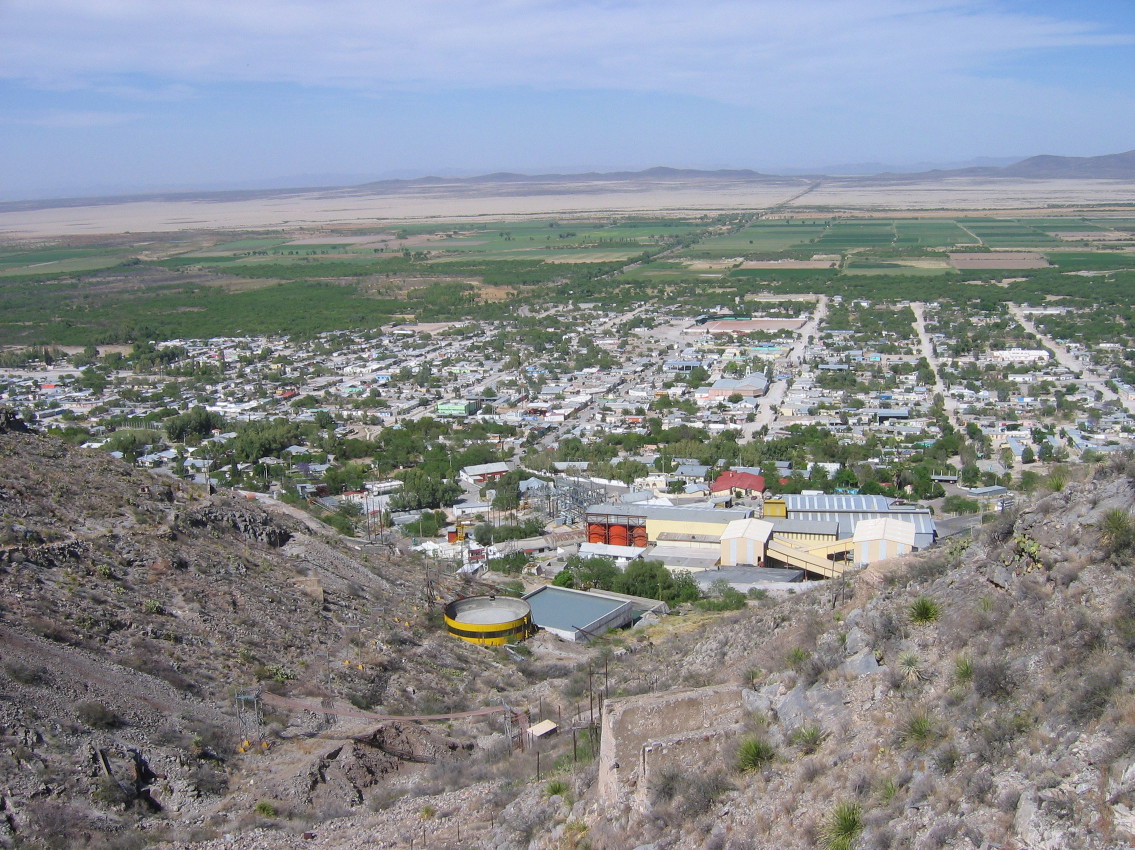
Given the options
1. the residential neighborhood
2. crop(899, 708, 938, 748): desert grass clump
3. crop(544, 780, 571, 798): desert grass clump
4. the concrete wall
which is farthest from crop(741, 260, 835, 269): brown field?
crop(899, 708, 938, 748): desert grass clump

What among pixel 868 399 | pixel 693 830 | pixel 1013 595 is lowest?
pixel 868 399

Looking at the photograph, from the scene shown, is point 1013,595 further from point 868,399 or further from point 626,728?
point 868,399

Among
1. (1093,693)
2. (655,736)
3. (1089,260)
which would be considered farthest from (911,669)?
(1089,260)

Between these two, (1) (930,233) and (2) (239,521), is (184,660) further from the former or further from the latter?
(1) (930,233)

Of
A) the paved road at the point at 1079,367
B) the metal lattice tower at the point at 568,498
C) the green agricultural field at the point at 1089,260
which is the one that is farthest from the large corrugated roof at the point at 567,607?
the green agricultural field at the point at 1089,260

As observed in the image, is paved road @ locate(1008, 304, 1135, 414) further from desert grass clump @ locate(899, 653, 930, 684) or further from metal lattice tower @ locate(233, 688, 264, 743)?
metal lattice tower @ locate(233, 688, 264, 743)

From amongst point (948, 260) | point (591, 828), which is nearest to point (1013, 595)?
point (591, 828)

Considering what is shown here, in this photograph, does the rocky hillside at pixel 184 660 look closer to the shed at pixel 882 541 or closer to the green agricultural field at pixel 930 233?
the shed at pixel 882 541

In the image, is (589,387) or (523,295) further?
(523,295)
